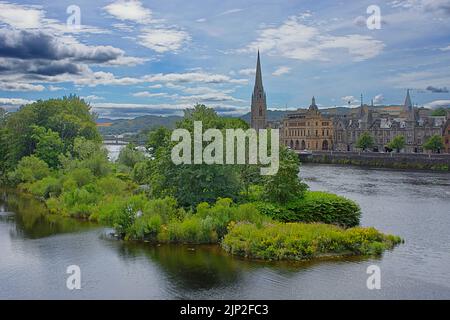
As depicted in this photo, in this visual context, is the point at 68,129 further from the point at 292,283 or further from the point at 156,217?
the point at 292,283

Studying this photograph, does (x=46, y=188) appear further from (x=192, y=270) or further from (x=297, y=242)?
(x=297, y=242)

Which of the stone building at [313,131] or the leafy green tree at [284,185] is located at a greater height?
the stone building at [313,131]

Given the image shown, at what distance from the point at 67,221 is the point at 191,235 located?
13918mm

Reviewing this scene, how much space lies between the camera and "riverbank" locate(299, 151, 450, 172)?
100 meters

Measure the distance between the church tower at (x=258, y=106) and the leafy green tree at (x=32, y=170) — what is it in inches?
4420

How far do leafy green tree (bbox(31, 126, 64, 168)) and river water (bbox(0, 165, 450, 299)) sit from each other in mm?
28365

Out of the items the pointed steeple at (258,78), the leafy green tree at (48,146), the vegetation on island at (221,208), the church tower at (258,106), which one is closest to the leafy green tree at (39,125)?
the leafy green tree at (48,146)

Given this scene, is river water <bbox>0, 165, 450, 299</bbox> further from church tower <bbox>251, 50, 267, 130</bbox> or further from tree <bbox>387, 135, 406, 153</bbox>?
church tower <bbox>251, 50, 267, 130</bbox>

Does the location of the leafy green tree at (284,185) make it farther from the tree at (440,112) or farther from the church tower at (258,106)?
the tree at (440,112)

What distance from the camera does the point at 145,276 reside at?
27.7m

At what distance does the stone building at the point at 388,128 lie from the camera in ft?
436

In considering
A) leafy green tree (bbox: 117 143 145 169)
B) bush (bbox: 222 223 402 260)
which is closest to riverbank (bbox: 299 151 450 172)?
leafy green tree (bbox: 117 143 145 169)

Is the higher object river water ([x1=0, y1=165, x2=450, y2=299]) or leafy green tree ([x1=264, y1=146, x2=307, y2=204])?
leafy green tree ([x1=264, y1=146, x2=307, y2=204])
